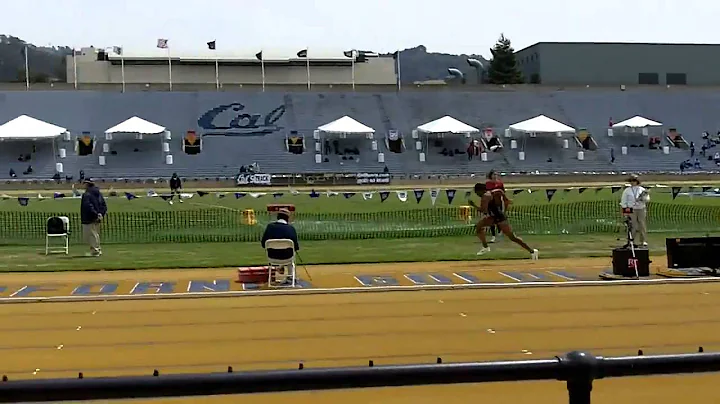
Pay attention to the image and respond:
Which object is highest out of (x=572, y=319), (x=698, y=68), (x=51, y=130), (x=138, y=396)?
(x=698, y=68)

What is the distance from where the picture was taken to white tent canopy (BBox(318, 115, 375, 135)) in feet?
204

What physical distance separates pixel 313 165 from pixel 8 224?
34.9m

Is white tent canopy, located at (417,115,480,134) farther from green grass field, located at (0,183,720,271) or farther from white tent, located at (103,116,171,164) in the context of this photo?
green grass field, located at (0,183,720,271)

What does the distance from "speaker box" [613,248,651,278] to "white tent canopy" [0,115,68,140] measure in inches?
1912

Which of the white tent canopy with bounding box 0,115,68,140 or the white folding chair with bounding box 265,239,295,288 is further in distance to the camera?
the white tent canopy with bounding box 0,115,68,140

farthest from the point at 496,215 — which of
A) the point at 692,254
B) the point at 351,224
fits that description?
the point at 351,224

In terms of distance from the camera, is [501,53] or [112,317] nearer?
[112,317]

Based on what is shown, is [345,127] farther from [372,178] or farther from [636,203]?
[636,203]

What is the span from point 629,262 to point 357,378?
1318 centimetres

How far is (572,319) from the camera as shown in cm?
1112

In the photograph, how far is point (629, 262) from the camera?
50.6ft

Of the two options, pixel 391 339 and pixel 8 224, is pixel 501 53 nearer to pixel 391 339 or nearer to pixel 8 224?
pixel 8 224

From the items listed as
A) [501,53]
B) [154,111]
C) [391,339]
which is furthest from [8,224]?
[501,53]

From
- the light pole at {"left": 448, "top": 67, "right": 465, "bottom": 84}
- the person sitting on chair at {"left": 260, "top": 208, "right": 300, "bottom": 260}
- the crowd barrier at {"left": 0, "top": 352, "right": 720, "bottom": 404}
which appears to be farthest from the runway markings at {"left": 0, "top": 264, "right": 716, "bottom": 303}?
the light pole at {"left": 448, "top": 67, "right": 465, "bottom": 84}
